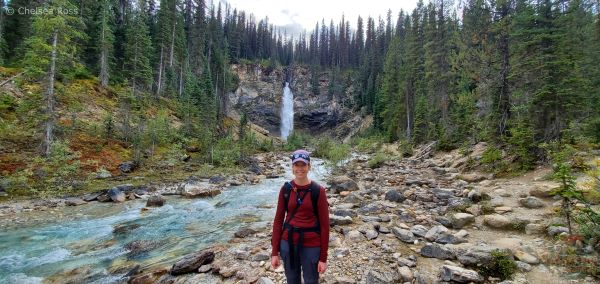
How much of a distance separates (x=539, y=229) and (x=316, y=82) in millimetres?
74170

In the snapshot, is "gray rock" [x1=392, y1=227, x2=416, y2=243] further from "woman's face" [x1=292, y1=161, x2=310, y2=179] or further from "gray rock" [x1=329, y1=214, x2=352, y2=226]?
"woman's face" [x1=292, y1=161, x2=310, y2=179]

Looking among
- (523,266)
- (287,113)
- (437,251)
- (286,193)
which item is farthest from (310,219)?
(287,113)

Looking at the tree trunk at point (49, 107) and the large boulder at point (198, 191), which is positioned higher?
the tree trunk at point (49, 107)

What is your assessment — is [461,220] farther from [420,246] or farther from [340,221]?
[340,221]

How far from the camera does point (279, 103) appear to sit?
247 feet

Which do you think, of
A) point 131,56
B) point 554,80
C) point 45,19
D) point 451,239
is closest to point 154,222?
point 451,239

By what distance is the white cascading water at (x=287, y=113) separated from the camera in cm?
7272

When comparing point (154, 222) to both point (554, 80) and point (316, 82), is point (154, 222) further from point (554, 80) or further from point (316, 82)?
point (316, 82)

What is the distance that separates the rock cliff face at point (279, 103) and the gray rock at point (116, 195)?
5514cm

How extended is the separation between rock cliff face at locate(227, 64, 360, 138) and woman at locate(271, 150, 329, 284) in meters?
65.2

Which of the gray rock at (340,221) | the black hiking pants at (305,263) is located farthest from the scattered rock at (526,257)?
the black hiking pants at (305,263)

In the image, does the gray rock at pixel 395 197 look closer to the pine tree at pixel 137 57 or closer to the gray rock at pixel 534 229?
the gray rock at pixel 534 229

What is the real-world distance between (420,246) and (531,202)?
4.19 metres

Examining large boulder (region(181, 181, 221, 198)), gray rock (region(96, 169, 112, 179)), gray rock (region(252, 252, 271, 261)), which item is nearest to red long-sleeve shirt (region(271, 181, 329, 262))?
gray rock (region(252, 252, 271, 261))
